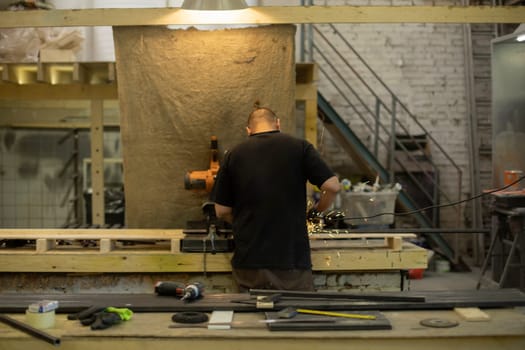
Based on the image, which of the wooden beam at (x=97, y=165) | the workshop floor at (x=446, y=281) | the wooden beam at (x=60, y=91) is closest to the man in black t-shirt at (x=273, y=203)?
the wooden beam at (x=97, y=165)

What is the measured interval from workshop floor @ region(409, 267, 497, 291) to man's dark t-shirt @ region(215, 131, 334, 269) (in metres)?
3.86

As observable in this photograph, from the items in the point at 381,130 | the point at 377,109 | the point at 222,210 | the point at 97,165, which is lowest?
the point at 222,210

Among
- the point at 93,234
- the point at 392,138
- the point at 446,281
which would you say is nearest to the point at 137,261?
the point at 93,234

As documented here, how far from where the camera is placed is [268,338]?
246 cm

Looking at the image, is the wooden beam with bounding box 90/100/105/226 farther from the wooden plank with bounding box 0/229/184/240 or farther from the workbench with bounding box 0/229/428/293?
the workbench with bounding box 0/229/428/293

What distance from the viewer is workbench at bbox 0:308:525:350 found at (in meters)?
2.45

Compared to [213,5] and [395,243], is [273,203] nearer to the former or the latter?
[395,243]

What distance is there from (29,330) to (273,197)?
62.8 inches

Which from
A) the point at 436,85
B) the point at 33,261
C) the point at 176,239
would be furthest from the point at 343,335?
the point at 436,85

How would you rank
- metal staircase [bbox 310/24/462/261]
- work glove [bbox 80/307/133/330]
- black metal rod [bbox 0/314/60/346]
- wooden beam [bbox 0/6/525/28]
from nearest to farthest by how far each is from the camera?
black metal rod [bbox 0/314/60/346] < work glove [bbox 80/307/133/330] < wooden beam [bbox 0/6/525/28] < metal staircase [bbox 310/24/462/261]

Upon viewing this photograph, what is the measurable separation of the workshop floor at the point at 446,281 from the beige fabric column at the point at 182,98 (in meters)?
3.37

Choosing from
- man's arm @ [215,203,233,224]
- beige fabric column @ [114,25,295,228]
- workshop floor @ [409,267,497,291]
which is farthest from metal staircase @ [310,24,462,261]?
man's arm @ [215,203,233,224]

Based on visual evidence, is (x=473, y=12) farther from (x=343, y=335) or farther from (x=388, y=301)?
(x=343, y=335)

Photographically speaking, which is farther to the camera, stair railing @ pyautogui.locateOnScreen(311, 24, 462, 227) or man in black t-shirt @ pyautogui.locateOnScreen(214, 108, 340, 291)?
stair railing @ pyautogui.locateOnScreen(311, 24, 462, 227)
